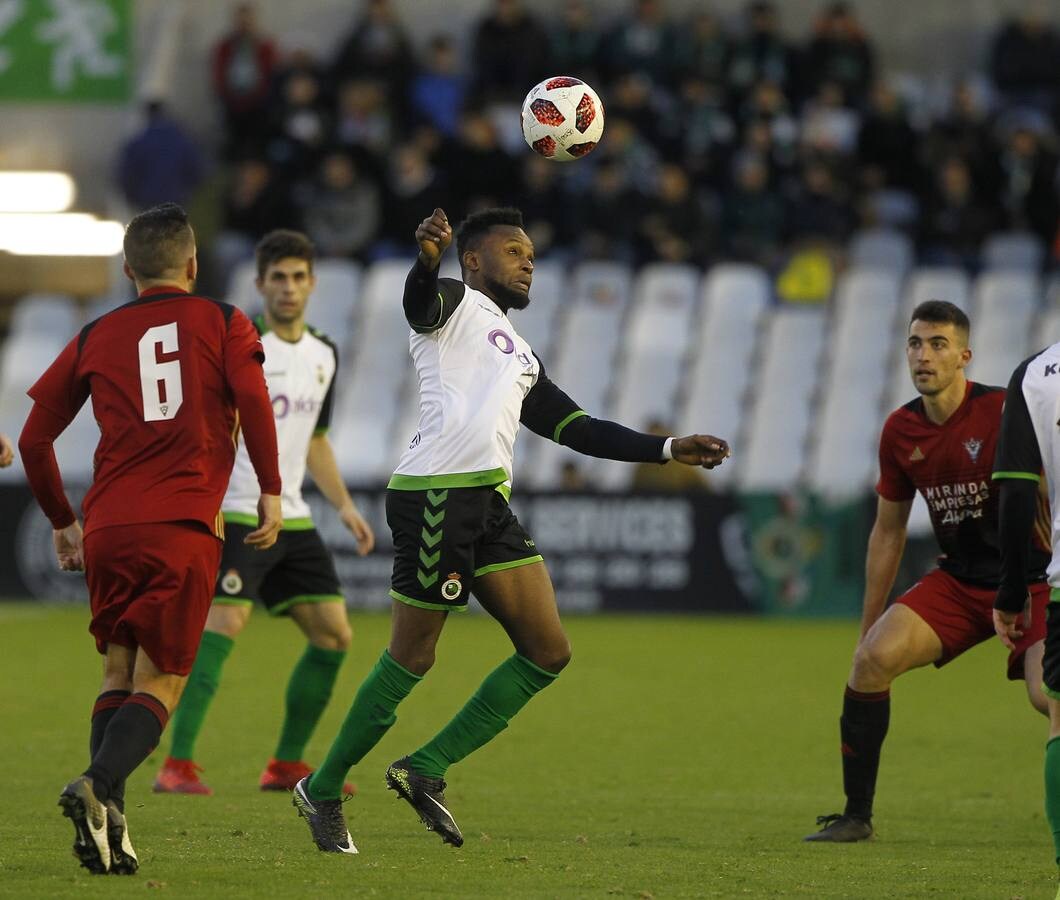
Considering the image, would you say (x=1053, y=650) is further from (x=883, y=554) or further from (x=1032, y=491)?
(x=883, y=554)

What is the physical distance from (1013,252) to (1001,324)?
48.0 inches

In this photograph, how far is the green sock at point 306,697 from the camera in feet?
28.2

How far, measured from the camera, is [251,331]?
21.0 ft

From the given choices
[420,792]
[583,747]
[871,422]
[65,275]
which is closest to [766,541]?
[871,422]

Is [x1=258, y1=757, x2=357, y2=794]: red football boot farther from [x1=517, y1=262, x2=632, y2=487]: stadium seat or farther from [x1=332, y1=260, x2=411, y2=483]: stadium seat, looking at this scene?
[x1=517, y1=262, x2=632, y2=487]: stadium seat

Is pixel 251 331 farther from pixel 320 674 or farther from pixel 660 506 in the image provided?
pixel 660 506

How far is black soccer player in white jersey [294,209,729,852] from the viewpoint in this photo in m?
6.66

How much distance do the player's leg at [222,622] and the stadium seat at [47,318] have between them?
529 inches

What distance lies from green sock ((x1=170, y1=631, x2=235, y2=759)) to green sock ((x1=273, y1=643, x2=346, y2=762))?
13.9 inches

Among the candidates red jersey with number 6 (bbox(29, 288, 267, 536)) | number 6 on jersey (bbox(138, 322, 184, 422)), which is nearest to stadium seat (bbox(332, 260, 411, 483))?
red jersey with number 6 (bbox(29, 288, 267, 536))

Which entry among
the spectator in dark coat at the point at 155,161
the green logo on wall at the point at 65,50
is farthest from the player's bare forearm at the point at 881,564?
the green logo on wall at the point at 65,50

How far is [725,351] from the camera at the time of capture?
824 inches

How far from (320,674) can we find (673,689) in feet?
15.6

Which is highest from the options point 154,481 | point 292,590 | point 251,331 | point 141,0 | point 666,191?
point 141,0
